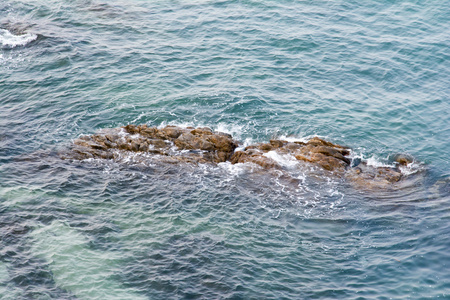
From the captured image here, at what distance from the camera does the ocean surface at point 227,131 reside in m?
19.5

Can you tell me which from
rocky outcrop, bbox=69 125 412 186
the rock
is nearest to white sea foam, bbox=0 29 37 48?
rocky outcrop, bbox=69 125 412 186

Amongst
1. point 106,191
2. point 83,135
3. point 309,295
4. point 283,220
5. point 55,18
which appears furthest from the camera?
point 55,18

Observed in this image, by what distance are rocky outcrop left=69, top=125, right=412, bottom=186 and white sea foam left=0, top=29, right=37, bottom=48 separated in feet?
52.5

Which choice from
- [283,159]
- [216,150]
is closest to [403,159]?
[283,159]

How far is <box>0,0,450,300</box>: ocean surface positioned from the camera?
766 inches

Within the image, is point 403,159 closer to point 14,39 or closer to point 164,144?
point 164,144

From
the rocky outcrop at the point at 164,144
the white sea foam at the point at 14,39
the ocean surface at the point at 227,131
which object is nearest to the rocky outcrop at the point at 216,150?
the rocky outcrop at the point at 164,144

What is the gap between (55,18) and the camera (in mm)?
42469

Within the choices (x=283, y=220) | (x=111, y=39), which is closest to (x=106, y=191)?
(x=283, y=220)

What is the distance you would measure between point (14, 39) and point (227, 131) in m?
22.8

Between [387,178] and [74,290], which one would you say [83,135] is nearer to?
[74,290]

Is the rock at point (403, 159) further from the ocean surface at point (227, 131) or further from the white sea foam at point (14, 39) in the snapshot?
the white sea foam at point (14, 39)

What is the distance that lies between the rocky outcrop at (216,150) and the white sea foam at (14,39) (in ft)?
52.5

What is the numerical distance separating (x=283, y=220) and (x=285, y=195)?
1.92 metres
